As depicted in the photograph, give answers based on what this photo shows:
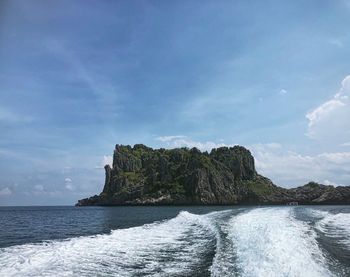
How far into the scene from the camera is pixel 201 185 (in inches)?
6417

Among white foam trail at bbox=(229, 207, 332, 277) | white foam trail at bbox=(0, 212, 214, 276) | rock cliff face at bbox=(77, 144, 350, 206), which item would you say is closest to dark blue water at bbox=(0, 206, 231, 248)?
white foam trail at bbox=(0, 212, 214, 276)

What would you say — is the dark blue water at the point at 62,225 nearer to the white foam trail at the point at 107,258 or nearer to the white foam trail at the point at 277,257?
the white foam trail at the point at 107,258

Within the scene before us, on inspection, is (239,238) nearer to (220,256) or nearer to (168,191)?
(220,256)

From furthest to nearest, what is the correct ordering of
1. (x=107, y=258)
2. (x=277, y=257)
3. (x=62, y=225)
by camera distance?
(x=62, y=225) → (x=107, y=258) → (x=277, y=257)

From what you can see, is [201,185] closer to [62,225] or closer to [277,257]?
[62,225]

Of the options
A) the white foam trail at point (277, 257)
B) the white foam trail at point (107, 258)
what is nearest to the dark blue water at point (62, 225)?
the white foam trail at point (107, 258)

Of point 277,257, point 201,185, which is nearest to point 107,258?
point 277,257

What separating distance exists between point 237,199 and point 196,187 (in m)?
20.7

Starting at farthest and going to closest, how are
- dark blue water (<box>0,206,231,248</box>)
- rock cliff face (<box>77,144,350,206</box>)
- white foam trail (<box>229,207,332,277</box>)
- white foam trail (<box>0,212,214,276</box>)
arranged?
rock cliff face (<box>77,144,350,206</box>) < dark blue water (<box>0,206,231,248</box>) < white foam trail (<box>0,212,214,276</box>) < white foam trail (<box>229,207,332,277</box>)

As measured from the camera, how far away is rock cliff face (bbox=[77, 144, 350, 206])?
163 metres

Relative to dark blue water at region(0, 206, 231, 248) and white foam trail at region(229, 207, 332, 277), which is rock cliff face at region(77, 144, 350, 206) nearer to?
dark blue water at region(0, 206, 231, 248)

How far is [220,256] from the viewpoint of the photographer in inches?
709

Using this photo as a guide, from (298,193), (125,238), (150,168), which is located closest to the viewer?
(125,238)

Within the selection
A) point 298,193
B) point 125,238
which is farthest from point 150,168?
point 125,238
